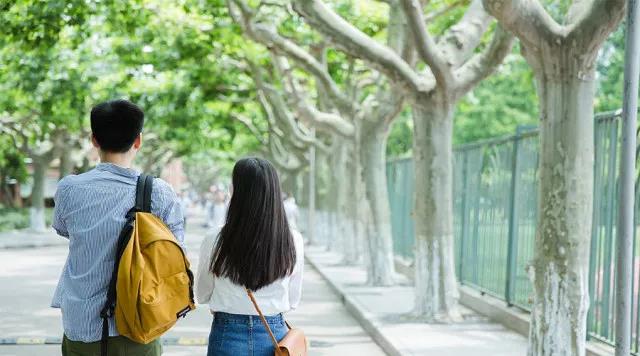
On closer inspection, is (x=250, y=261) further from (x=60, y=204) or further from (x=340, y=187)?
(x=340, y=187)

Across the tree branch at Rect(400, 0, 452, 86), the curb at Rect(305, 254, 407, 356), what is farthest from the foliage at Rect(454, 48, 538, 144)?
the tree branch at Rect(400, 0, 452, 86)

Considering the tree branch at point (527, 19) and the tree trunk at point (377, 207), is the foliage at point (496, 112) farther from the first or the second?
the tree branch at point (527, 19)

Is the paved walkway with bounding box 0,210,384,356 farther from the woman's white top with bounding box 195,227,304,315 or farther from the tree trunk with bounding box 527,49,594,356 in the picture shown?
the woman's white top with bounding box 195,227,304,315

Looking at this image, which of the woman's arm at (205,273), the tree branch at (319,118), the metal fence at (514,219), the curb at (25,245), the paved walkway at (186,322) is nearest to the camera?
the woman's arm at (205,273)

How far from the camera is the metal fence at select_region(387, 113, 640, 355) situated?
916 cm

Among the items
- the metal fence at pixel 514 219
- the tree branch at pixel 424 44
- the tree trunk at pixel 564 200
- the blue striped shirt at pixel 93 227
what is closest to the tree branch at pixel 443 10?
the metal fence at pixel 514 219

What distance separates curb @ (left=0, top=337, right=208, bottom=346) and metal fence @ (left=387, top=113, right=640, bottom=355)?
11.2ft

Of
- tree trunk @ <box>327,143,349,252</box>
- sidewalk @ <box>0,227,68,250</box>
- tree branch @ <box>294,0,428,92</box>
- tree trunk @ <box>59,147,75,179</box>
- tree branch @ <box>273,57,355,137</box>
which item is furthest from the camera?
tree trunk @ <box>59,147,75,179</box>

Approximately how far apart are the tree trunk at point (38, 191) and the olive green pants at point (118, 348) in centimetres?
3544

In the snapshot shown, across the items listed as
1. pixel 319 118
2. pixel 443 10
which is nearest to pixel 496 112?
pixel 319 118

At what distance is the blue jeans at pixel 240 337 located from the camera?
4.02 m

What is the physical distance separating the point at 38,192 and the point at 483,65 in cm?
2941

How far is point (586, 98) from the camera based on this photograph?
7.62 m

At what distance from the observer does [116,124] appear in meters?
3.79
